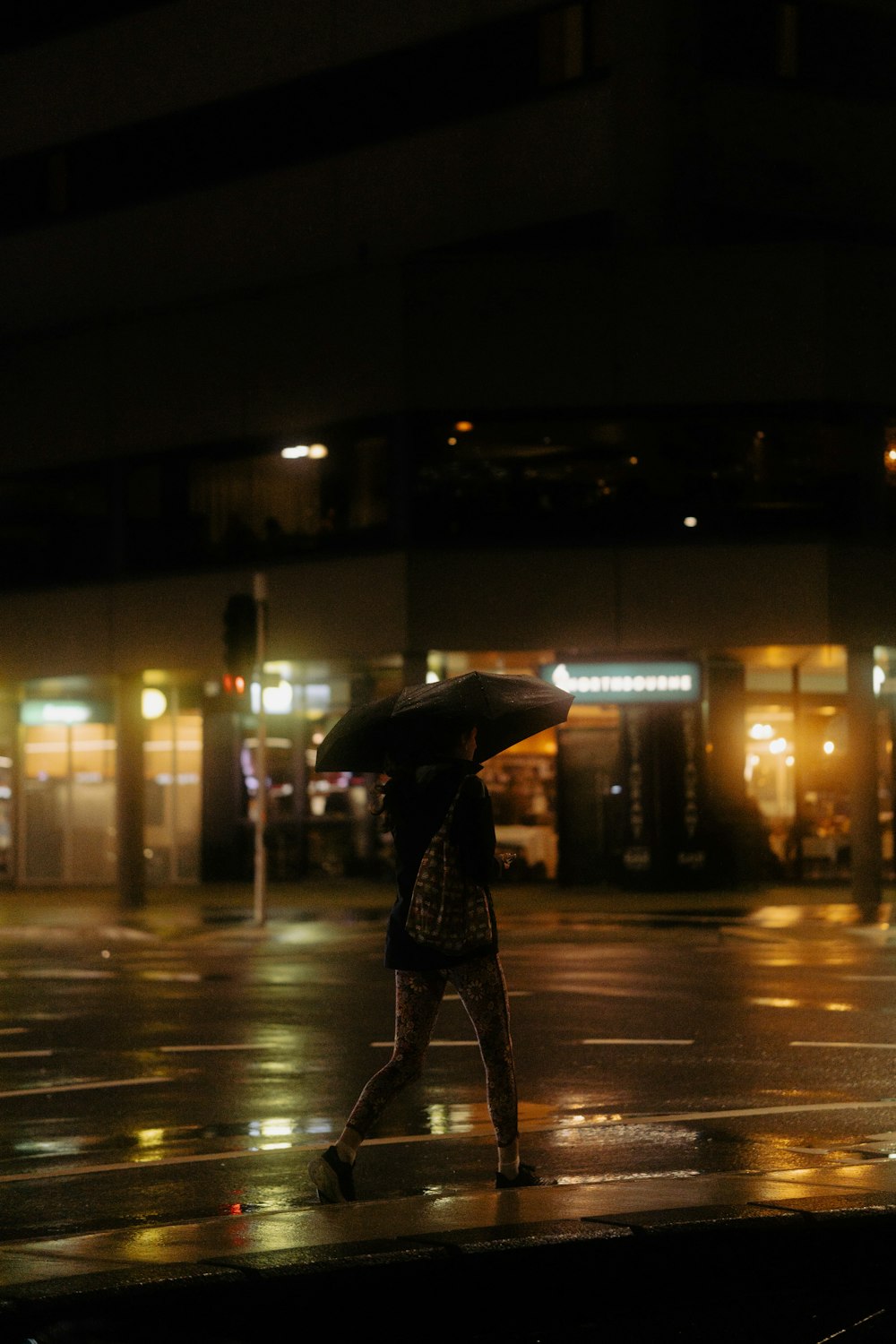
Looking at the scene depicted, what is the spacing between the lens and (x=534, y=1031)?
14.1m

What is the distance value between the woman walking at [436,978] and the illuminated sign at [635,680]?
2128 cm

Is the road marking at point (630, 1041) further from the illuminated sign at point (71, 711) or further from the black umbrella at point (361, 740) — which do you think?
the illuminated sign at point (71, 711)

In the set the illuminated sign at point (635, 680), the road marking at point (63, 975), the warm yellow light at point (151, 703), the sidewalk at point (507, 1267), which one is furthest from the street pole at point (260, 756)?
the sidewalk at point (507, 1267)

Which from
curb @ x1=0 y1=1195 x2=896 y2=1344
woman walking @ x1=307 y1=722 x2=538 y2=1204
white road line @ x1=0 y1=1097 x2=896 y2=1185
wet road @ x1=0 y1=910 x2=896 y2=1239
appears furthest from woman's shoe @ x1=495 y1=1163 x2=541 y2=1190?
white road line @ x1=0 y1=1097 x2=896 y2=1185

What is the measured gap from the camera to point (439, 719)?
8.38 metres

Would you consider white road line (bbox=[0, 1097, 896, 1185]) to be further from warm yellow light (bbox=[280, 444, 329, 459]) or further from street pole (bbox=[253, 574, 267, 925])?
warm yellow light (bbox=[280, 444, 329, 459])

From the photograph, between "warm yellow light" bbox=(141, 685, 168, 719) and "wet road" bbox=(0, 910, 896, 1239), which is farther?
"warm yellow light" bbox=(141, 685, 168, 719)

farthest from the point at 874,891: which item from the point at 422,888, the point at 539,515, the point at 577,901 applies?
the point at 422,888

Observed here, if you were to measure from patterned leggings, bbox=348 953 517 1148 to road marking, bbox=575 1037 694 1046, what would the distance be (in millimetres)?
5185

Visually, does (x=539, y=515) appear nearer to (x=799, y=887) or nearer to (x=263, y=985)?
(x=799, y=887)

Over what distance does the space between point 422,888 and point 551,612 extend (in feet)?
69.9

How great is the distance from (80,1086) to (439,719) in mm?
4557

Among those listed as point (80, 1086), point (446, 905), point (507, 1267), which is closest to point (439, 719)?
point (446, 905)

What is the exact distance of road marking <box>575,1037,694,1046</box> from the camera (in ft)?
43.9
